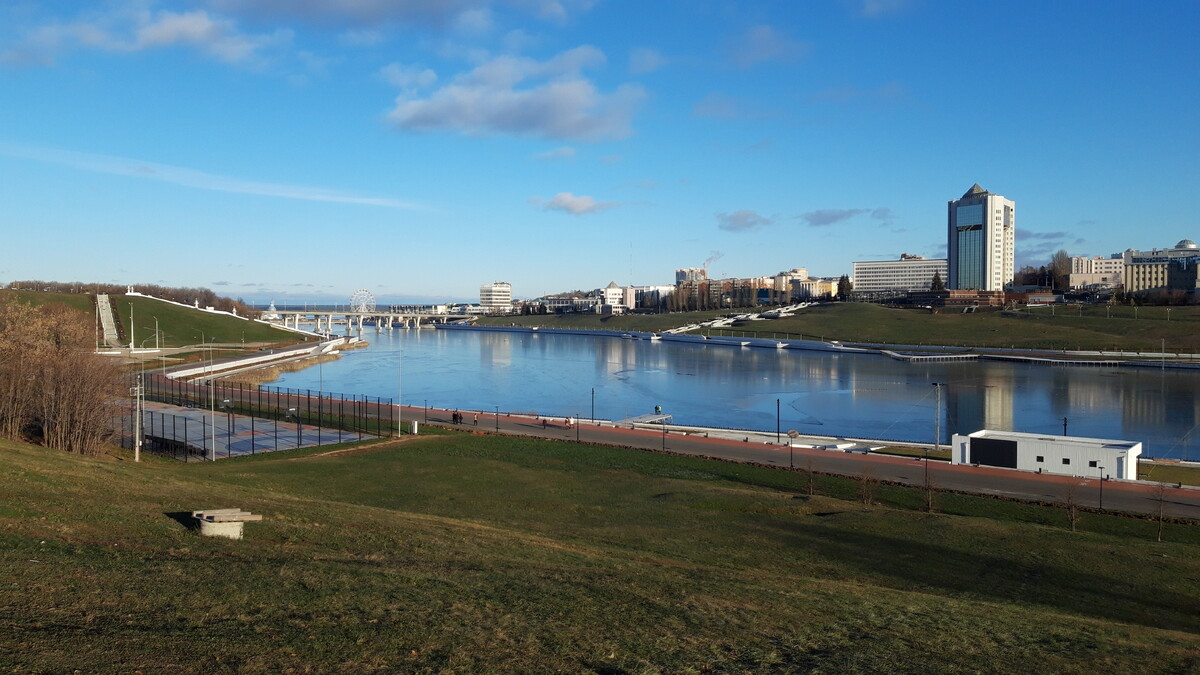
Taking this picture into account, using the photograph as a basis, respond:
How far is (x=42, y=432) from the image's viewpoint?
2366cm

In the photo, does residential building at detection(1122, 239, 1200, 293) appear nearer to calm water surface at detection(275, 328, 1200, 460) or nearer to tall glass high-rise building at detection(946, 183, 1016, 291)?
tall glass high-rise building at detection(946, 183, 1016, 291)

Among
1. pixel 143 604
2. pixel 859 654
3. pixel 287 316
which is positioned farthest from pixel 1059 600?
pixel 287 316

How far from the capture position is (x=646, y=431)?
3334cm

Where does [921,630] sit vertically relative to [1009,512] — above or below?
above

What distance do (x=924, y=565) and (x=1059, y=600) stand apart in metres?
2.09

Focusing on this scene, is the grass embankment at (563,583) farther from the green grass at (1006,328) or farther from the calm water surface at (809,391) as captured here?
the green grass at (1006,328)

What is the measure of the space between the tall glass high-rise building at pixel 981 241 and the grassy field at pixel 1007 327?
37.5 metres

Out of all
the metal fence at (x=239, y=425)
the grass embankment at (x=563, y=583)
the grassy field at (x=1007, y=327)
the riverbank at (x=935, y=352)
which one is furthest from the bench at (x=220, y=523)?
the grassy field at (x=1007, y=327)

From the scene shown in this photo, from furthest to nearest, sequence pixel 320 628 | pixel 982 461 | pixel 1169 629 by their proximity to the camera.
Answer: pixel 982 461 < pixel 1169 629 < pixel 320 628

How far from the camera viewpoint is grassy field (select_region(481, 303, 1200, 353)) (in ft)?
281

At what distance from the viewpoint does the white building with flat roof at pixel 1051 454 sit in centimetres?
2322

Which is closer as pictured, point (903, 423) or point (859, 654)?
point (859, 654)

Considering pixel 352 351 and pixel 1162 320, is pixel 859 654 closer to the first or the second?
pixel 352 351

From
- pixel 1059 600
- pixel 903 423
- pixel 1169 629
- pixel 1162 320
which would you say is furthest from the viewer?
pixel 1162 320
